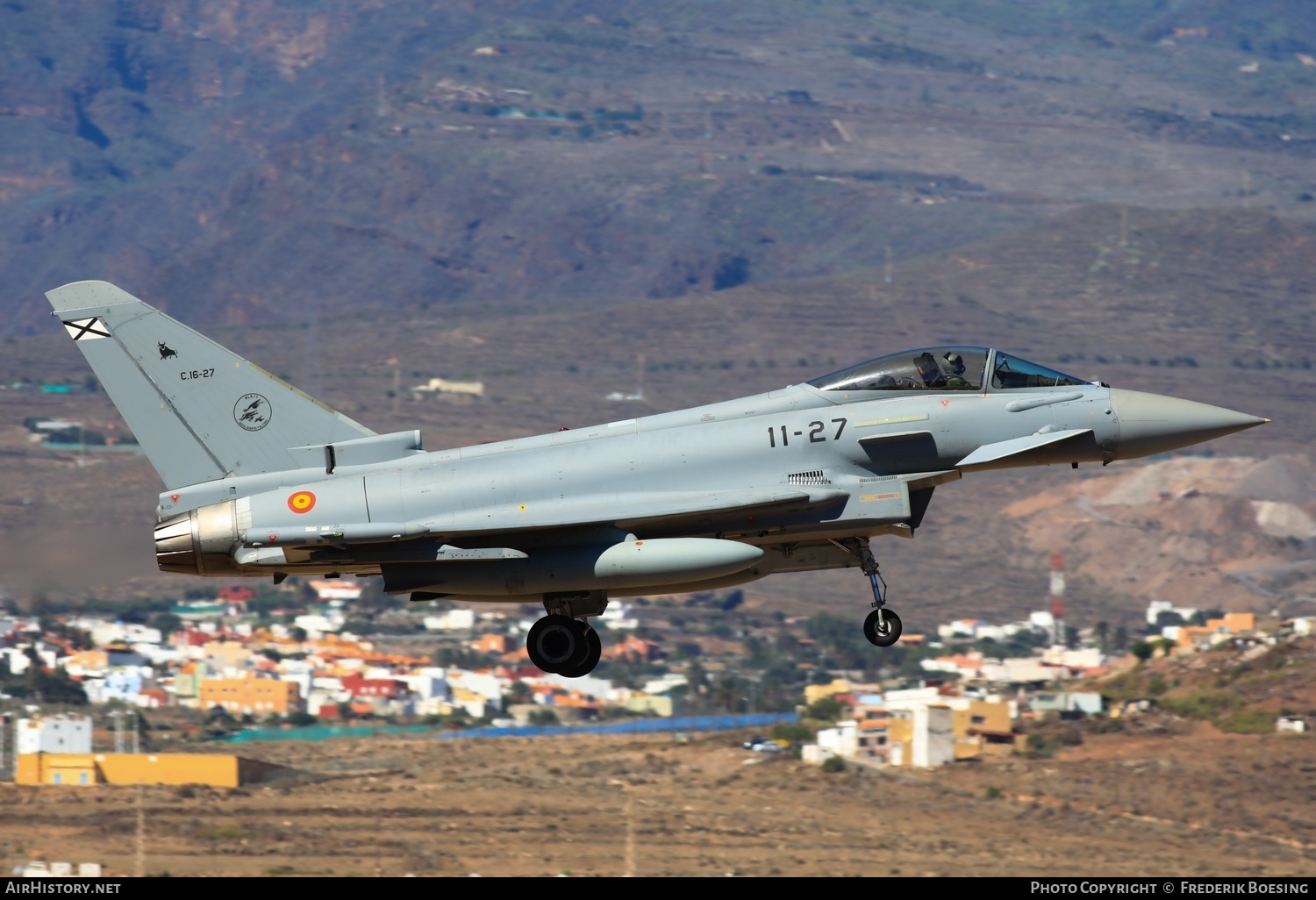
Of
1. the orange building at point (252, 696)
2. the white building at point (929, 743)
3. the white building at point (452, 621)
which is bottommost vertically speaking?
the white building at point (929, 743)

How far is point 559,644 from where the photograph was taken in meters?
27.6

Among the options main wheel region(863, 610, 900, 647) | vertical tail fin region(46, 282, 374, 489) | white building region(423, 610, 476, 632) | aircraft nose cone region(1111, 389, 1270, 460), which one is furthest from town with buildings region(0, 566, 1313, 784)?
aircraft nose cone region(1111, 389, 1270, 460)

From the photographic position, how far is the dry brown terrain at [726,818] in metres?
64.1

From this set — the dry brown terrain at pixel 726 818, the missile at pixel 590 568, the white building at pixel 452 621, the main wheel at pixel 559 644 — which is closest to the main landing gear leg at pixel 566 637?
the main wheel at pixel 559 644

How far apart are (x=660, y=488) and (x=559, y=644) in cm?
270

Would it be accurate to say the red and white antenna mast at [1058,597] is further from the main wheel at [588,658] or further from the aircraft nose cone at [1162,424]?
the main wheel at [588,658]

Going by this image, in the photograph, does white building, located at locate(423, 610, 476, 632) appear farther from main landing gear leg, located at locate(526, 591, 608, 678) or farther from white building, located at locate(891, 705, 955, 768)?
main landing gear leg, located at locate(526, 591, 608, 678)

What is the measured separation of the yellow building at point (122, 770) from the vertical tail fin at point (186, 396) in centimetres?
4703

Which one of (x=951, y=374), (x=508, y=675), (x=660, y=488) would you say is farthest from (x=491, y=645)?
(x=951, y=374)

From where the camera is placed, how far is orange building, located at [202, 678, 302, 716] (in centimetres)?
11181

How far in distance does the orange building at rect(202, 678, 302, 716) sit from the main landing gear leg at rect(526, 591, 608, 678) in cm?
8604

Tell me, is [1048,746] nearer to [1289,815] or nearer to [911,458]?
[1289,815]
